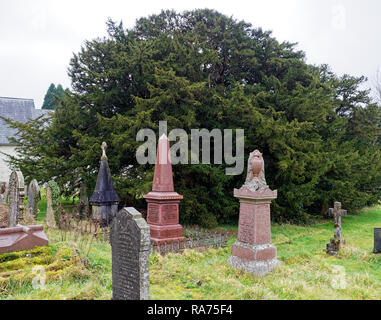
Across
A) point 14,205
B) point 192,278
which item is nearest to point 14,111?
point 14,205

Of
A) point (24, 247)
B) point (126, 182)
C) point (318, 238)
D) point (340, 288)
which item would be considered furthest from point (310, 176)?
point (24, 247)

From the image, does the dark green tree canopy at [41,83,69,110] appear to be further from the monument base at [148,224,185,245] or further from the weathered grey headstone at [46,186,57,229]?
the monument base at [148,224,185,245]

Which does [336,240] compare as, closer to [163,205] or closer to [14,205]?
[163,205]

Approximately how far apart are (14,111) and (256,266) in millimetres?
27921

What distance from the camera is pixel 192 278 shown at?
6.18 meters

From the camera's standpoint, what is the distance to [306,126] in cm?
1387

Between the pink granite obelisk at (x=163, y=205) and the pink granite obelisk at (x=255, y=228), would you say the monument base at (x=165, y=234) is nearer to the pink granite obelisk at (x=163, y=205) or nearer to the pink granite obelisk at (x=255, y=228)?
the pink granite obelisk at (x=163, y=205)

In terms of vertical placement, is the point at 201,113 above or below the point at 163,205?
above

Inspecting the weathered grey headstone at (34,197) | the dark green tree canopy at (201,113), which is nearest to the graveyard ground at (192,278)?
the weathered grey headstone at (34,197)

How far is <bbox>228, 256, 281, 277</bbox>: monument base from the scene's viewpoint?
6973 mm

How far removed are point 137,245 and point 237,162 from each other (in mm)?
9931

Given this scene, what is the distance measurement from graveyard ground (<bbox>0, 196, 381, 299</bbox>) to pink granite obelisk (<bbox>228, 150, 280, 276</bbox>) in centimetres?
28

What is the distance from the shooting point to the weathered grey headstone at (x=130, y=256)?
4.57 meters
